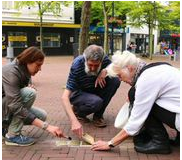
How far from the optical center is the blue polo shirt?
180 inches

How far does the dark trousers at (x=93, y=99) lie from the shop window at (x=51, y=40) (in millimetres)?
27299

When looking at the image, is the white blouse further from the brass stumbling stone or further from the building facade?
the building facade

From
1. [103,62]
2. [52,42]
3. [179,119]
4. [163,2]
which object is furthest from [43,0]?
[179,119]

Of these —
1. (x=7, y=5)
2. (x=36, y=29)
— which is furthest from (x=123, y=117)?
(x=36, y=29)

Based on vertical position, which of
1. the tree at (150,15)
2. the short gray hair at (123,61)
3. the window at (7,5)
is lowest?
the short gray hair at (123,61)

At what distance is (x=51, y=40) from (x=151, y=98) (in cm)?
2947

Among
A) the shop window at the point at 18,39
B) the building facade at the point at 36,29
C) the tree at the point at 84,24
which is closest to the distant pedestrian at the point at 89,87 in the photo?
the tree at the point at 84,24

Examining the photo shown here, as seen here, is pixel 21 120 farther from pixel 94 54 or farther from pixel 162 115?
pixel 162 115

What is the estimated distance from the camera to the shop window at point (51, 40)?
104ft

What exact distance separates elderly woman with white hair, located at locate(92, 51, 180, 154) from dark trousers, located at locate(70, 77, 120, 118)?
0.95m

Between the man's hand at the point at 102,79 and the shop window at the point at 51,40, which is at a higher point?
the man's hand at the point at 102,79

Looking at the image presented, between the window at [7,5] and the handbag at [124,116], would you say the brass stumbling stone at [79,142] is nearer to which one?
the handbag at [124,116]

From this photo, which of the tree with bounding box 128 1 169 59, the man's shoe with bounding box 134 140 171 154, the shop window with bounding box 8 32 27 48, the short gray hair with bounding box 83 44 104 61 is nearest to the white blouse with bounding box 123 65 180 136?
the man's shoe with bounding box 134 140 171 154

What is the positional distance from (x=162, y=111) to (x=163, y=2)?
26.7 meters
